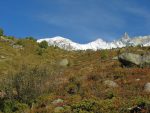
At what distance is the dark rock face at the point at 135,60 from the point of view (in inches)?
1169

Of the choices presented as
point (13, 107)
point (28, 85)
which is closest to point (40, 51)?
point (28, 85)

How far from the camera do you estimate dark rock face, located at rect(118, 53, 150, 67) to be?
29688 mm

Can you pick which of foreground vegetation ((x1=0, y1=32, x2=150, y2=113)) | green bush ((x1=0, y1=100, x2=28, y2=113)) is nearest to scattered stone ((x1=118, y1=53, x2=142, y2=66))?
foreground vegetation ((x1=0, y1=32, x2=150, y2=113))

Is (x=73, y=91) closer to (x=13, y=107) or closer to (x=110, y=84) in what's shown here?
(x=110, y=84)

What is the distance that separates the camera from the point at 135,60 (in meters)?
30.4

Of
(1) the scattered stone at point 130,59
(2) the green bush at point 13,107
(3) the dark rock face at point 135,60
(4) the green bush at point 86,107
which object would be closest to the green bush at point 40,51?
(3) the dark rock face at point 135,60

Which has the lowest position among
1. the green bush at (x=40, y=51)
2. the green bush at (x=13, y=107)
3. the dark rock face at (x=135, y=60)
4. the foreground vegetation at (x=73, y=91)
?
the green bush at (x=13, y=107)

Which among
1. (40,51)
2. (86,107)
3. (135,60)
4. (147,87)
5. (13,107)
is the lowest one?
(13,107)

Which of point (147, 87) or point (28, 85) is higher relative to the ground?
point (28, 85)

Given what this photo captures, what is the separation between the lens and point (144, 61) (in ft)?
97.6

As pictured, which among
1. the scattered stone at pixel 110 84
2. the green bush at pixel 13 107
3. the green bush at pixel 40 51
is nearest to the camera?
the green bush at pixel 13 107

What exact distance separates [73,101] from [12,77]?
5.16 metres

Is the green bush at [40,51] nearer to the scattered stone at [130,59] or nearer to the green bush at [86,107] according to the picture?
the scattered stone at [130,59]

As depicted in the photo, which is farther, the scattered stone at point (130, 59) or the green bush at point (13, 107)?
the scattered stone at point (130, 59)
